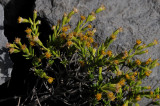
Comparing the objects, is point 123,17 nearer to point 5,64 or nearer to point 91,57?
point 91,57

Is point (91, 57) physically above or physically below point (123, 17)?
below

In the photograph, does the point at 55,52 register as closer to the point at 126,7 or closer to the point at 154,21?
the point at 126,7

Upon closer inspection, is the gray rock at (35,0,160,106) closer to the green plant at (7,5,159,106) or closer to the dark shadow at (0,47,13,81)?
Answer: the green plant at (7,5,159,106)

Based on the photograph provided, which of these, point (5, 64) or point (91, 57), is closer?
point (91, 57)

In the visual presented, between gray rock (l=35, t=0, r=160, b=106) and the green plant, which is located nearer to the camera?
the green plant

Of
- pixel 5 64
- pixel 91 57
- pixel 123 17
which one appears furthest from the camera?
pixel 123 17

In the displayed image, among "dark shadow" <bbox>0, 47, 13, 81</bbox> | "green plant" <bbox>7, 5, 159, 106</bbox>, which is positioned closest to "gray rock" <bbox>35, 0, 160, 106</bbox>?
"green plant" <bbox>7, 5, 159, 106</bbox>

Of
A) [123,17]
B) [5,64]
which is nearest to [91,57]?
[123,17]

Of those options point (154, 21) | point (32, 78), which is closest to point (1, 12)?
point (32, 78)
